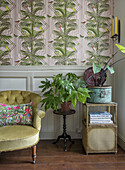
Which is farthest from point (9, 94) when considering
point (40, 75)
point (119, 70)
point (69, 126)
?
point (119, 70)

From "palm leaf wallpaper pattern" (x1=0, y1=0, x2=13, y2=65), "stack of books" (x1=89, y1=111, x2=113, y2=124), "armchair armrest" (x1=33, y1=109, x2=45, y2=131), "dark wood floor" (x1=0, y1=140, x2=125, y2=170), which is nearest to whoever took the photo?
"dark wood floor" (x1=0, y1=140, x2=125, y2=170)

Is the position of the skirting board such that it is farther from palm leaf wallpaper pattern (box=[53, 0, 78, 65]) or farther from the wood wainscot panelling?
palm leaf wallpaper pattern (box=[53, 0, 78, 65])

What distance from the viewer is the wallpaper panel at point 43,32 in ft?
8.78

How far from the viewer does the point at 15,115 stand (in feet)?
7.09

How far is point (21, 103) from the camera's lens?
2389 millimetres

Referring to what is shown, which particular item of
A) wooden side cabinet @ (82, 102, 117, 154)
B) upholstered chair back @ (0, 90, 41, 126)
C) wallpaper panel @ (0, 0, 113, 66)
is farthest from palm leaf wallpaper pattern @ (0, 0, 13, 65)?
wooden side cabinet @ (82, 102, 117, 154)

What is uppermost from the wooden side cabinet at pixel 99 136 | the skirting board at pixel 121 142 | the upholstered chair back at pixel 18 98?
the upholstered chair back at pixel 18 98

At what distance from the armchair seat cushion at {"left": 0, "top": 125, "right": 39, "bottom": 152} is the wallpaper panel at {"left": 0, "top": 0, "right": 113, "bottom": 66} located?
1172 millimetres

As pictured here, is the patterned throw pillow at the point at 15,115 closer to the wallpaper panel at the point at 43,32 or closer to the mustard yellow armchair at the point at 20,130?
the mustard yellow armchair at the point at 20,130

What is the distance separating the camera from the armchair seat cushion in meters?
1.76

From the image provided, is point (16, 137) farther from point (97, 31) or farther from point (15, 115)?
point (97, 31)

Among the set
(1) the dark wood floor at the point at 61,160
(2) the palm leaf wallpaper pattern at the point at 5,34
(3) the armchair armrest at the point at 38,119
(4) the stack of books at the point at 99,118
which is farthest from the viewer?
(2) the palm leaf wallpaper pattern at the point at 5,34

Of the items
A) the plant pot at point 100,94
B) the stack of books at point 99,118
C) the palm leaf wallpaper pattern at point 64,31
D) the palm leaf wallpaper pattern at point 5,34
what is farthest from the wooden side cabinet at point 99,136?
the palm leaf wallpaper pattern at point 5,34

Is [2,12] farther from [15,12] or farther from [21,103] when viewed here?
[21,103]
